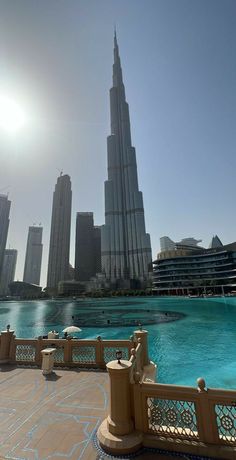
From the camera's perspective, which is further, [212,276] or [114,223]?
[114,223]

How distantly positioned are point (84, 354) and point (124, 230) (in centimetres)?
17016

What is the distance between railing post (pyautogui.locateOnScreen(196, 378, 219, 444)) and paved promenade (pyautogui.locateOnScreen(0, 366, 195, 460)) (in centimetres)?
90

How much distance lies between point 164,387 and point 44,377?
6.51m

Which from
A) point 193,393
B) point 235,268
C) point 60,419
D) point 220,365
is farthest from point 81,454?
point 235,268

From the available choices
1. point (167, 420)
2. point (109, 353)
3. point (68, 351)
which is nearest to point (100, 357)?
point (109, 353)

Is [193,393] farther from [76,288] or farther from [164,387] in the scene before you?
[76,288]

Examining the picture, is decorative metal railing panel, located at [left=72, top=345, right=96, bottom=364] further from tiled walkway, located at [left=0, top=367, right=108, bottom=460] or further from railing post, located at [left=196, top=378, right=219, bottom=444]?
railing post, located at [left=196, top=378, right=219, bottom=444]

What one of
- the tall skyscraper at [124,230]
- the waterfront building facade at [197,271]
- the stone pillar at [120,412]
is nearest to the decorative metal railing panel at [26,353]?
the stone pillar at [120,412]

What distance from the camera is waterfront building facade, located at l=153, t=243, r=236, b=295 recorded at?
100 m

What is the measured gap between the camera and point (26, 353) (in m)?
11.2

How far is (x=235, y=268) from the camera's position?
9969 centimetres

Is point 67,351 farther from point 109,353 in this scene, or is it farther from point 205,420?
point 205,420

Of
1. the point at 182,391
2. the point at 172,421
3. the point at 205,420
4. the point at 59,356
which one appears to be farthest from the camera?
the point at 59,356

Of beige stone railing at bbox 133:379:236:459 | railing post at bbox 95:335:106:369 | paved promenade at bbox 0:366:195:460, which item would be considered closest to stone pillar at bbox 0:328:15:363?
paved promenade at bbox 0:366:195:460
